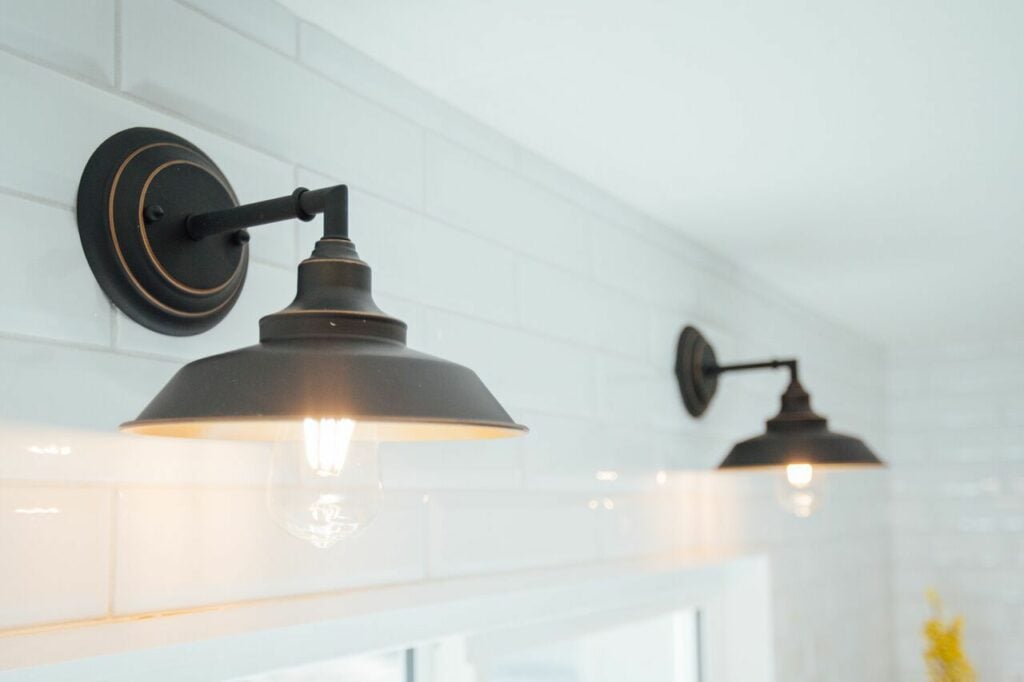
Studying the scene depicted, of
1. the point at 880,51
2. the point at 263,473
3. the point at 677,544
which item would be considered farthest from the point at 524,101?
the point at 677,544

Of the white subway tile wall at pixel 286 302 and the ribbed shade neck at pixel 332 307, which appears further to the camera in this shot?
the white subway tile wall at pixel 286 302

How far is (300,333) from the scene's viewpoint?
0.60m

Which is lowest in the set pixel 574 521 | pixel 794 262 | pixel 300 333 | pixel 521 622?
pixel 521 622

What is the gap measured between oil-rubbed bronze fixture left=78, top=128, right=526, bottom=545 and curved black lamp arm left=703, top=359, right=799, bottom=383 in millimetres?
995

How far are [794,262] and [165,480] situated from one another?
5.01 feet

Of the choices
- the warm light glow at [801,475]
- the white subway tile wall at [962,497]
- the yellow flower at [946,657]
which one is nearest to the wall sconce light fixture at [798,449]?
the warm light glow at [801,475]

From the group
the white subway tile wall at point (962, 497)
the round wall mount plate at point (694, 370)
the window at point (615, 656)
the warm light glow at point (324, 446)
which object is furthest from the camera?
the white subway tile wall at point (962, 497)

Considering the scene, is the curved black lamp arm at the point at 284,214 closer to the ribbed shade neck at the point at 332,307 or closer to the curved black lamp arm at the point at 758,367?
the ribbed shade neck at the point at 332,307

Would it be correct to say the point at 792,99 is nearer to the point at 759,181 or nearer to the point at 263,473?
the point at 759,181

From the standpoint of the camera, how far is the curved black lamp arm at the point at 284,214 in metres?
0.69

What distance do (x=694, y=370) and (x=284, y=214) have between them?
3.99 feet

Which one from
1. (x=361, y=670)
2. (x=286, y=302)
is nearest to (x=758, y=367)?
(x=361, y=670)

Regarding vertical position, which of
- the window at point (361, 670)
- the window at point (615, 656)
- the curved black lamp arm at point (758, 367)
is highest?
the curved black lamp arm at point (758, 367)

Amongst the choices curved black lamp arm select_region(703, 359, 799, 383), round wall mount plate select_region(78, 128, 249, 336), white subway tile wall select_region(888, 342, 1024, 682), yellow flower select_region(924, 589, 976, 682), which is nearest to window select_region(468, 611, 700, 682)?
curved black lamp arm select_region(703, 359, 799, 383)
